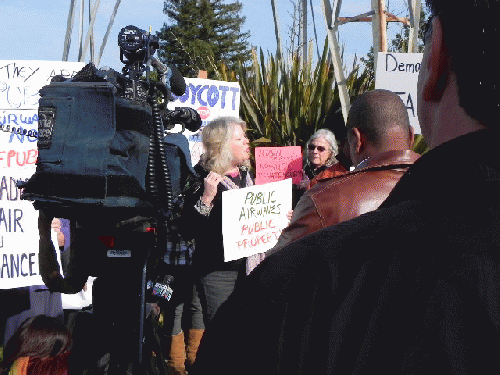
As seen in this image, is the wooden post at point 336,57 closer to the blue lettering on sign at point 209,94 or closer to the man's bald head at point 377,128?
the blue lettering on sign at point 209,94

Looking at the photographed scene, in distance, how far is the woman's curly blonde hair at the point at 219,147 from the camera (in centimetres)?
459

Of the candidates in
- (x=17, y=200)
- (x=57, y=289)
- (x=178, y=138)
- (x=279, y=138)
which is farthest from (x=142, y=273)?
(x=279, y=138)

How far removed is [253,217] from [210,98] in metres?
2.37

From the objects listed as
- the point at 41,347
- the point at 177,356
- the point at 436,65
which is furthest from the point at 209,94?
A: the point at 436,65

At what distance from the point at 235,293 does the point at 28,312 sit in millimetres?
4296

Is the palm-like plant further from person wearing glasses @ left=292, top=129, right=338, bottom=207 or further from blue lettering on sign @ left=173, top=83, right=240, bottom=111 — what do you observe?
person wearing glasses @ left=292, top=129, right=338, bottom=207

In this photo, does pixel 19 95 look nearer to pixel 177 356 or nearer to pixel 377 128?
pixel 177 356

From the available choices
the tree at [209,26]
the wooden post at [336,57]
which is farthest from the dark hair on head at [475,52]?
the tree at [209,26]

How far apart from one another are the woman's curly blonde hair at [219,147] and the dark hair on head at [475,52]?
386 cm

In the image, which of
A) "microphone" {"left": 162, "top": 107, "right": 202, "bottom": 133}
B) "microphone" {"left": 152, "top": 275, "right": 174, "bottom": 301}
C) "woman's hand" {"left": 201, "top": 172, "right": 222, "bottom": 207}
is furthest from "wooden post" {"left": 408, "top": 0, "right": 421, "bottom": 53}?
"microphone" {"left": 152, "top": 275, "right": 174, "bottom": 301}

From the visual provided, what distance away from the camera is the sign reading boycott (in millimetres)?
4406

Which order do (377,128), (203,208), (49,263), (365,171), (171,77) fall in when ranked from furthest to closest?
1. (203,208)
2. (171,77)
3. (49,263)
4. (377,128)
5. (365,171)

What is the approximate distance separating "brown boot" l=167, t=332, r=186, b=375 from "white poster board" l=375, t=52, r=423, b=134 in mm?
Answer: 2674

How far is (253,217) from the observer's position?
14.9 ft
